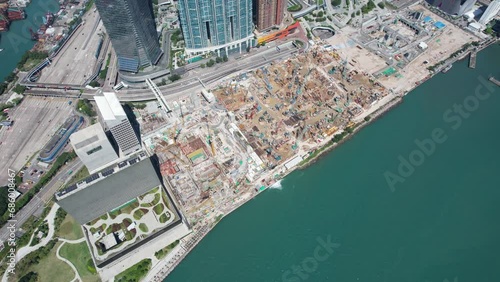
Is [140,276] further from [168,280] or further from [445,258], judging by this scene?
[445,258]

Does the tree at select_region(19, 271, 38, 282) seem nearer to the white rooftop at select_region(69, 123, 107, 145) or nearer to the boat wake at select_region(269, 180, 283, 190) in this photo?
the white rooftop at select_region(69, 123, 107, 145)

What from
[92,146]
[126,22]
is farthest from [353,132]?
[126,22]

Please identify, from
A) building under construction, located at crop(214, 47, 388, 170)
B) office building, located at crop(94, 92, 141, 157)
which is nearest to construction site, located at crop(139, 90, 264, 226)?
building under construction, located at crop(214, 47, 388, 170)

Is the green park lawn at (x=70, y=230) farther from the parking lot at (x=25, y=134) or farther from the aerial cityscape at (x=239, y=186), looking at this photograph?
the parking lot at (x=25, y=134)

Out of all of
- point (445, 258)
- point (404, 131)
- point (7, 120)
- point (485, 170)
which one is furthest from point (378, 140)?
point (7, 120)

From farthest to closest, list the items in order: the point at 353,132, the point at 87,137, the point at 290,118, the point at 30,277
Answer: the point at 290,118, the point at 353,132, the point at 87,137, the point at 30,277

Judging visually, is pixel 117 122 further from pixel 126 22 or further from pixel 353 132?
pixel 353 132
